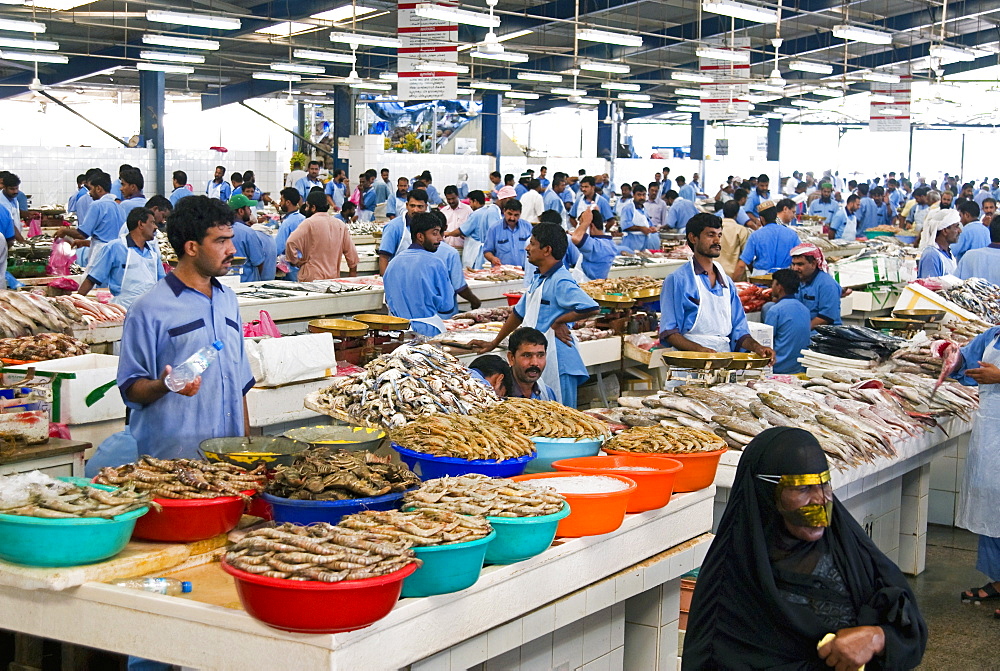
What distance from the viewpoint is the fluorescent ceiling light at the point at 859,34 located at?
55.7 ft

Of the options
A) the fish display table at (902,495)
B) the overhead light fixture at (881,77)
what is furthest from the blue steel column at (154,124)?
the fish display table at (902,495)

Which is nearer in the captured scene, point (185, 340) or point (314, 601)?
point (314, 601)

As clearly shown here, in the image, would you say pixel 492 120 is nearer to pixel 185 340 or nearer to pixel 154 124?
pixel 154 124

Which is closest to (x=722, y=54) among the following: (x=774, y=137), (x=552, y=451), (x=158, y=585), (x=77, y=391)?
(x=77, y=391)

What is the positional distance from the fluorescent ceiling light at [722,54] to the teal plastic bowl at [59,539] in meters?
15.5

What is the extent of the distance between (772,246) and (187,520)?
31.3 feet

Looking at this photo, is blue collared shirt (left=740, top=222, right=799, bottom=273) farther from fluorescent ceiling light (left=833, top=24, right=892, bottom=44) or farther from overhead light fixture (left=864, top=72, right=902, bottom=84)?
overhead light fixture (left=864, top=72, right=902, bottom=84)

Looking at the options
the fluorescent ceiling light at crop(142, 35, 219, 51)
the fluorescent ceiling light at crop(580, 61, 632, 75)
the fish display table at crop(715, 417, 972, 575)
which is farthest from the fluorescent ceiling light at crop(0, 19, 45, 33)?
the fish display table at crop(715, 417, 972, 575)

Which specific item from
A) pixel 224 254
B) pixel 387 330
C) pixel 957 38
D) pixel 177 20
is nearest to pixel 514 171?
pixel 957 38

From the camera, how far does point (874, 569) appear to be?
129 inches

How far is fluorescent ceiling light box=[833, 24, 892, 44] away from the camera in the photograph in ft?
55.7

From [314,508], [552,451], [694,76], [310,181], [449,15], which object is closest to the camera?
[314,508]

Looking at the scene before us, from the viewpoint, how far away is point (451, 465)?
13.0 feet

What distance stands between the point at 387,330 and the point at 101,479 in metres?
4.31
